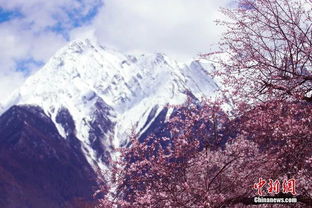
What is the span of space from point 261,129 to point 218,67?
1.62 metres

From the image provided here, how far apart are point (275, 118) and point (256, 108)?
1.43 feet

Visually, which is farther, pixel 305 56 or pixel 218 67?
pixel 218 67

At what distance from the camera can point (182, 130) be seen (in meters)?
15.4

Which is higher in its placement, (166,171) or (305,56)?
(305,56)

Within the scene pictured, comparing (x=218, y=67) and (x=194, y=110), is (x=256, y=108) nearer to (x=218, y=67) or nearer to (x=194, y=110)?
(x=218, y=67)

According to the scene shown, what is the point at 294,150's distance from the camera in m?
9.50

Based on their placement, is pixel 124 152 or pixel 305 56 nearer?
pixel 305 56

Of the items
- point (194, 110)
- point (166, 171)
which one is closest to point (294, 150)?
point (166, 171)

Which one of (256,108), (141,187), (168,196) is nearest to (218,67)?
(256,108)

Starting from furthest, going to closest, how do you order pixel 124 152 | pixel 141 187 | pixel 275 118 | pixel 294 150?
1. pixel 124 152
2. pixel 141 187
3. pixel 275 118
4. pixel 294 150

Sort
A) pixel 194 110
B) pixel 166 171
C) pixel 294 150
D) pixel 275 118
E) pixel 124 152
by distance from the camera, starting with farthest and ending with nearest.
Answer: pixel 194 110, pixel 124 152, pixel 166 171, pixel 275 118, pixel 294 150

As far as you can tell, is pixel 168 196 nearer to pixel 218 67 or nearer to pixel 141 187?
pixel 141 187

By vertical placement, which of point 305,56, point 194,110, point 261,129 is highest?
point 194,110

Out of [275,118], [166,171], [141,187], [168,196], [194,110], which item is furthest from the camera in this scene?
[194,110]
